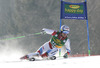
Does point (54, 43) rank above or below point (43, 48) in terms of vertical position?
above

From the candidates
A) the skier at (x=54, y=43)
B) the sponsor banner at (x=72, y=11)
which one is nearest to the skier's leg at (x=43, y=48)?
the skier at (x=54, y=43)

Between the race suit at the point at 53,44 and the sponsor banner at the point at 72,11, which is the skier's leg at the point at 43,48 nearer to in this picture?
the race suit at the point at 53,44

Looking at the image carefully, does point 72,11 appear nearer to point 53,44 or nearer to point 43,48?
point 53,44

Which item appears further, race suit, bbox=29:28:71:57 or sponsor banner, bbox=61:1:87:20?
sponsor banner, bbox=61:1:87:20

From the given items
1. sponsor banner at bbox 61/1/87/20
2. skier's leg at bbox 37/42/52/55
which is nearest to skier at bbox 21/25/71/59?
skier's leg at bbox 37/42/52/55

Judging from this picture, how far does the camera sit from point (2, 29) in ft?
50.6

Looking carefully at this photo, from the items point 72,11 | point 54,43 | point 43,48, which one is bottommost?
point 43,48

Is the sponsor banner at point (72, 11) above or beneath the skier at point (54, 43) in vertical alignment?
above

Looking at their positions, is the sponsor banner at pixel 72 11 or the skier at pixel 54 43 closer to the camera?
the skier at pixel 54 43

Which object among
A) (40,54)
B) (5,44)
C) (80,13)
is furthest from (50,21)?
(40,54)

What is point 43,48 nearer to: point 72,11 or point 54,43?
point 54,43

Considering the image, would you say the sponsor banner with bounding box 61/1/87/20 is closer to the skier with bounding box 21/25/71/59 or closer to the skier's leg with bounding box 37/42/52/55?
the skier with bounding box 21/25/71/59

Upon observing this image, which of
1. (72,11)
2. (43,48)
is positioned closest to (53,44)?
(43,48)

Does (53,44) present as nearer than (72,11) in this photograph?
Yes
